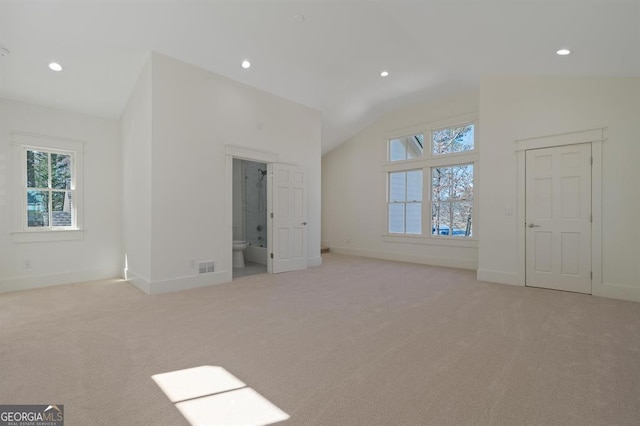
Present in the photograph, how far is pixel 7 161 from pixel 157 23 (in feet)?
9.58

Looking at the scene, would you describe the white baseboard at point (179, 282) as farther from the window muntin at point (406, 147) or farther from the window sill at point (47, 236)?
the window muntin at point (406, 147)

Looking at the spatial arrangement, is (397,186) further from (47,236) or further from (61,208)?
(47,236)

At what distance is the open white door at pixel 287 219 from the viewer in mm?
5562

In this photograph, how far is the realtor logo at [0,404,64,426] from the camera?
5.33 ft

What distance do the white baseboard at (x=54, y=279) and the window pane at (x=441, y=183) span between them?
6228 millimetres

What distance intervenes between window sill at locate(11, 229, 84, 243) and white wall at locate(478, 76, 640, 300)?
6.48 m

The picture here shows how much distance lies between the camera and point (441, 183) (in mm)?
6602

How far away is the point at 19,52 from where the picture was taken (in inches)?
142

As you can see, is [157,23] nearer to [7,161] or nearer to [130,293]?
[7,161]

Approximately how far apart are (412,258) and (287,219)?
303 centimetres

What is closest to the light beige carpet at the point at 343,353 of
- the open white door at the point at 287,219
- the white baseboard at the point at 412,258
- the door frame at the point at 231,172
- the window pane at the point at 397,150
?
the door frame at the point at 231,172

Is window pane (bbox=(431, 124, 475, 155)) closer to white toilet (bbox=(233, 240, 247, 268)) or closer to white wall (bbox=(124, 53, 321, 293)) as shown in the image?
white wall (bbox=(124, 53, 321, 293))

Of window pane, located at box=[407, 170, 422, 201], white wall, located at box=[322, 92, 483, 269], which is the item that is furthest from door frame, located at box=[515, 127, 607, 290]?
window pane, located at box=[407, 170, 422, 201]

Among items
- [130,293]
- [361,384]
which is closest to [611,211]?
[361,384]
